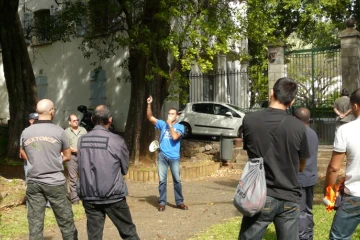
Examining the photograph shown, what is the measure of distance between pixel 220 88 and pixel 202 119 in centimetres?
518

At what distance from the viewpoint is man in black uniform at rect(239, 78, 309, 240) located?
4325mm

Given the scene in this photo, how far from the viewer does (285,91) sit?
4.47m

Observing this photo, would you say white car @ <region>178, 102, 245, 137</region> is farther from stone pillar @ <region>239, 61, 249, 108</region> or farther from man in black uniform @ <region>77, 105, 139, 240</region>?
man in black uniform @ <region>77, 105, 139, 240</region>

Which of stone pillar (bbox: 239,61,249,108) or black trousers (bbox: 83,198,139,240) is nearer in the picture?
black trousers (bbox: 83,198,139,240)

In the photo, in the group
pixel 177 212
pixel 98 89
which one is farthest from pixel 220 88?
pixel 177 212

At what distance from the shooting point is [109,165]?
5344 mm

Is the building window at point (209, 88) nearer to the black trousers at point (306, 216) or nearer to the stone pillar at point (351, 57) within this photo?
the stone pillar at point (351, 57)

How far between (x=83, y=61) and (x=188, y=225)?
57.7 ft

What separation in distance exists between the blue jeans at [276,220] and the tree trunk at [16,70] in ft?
40.3

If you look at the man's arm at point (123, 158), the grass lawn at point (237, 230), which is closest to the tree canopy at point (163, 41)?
the grass lawn at point (237, 230)

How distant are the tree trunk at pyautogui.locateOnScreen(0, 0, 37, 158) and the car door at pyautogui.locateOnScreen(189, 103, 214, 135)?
6346 mm

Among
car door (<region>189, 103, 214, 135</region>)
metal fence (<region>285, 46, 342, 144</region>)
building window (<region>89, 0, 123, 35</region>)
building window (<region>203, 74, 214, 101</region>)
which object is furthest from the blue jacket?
building window (<region>203, 74, 214, 101</region>)

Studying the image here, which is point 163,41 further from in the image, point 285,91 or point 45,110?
point 285,91

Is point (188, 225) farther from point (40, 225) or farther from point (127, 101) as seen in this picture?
point (127, 101)
